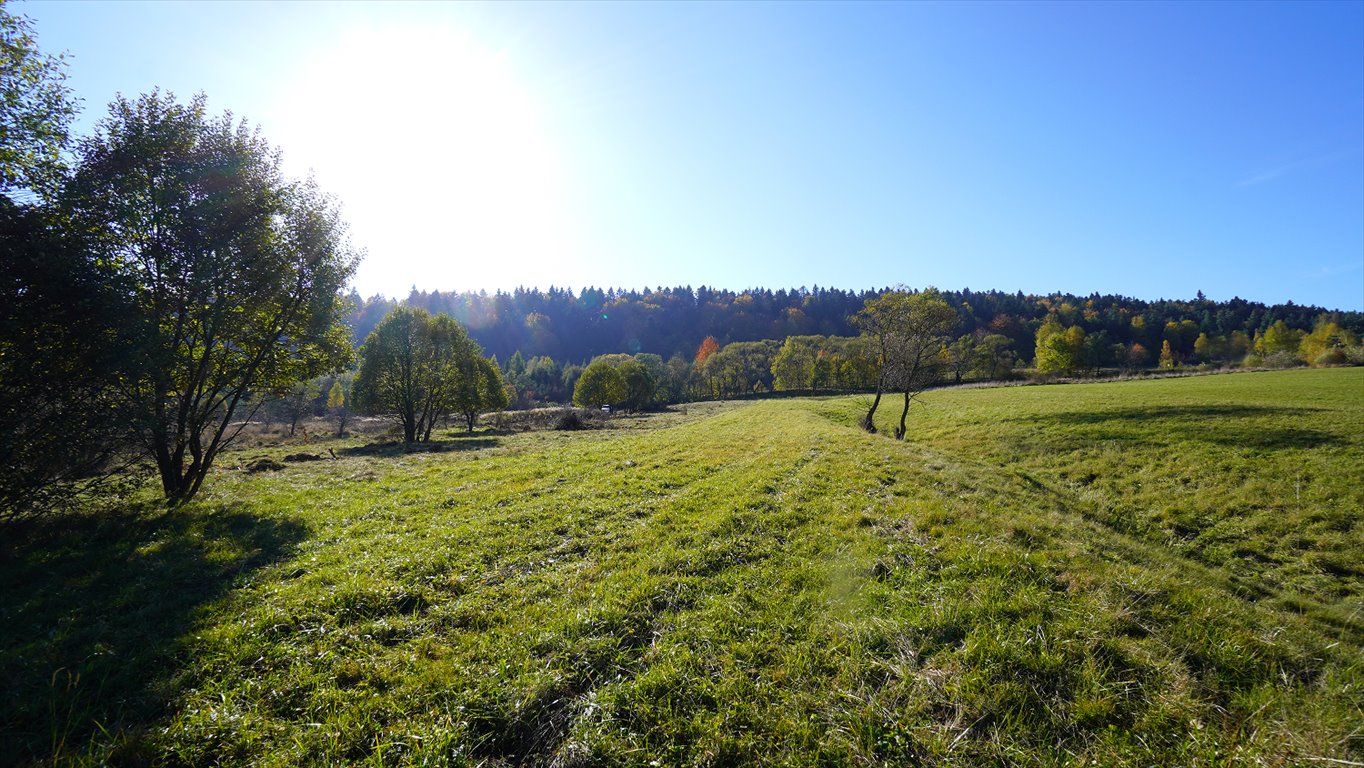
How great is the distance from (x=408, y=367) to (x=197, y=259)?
31.9 meters

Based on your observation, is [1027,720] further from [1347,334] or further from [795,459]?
[1347,334]

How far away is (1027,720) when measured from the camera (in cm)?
469

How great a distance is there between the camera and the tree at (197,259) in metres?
12.4

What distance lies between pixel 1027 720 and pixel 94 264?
66.9 ft

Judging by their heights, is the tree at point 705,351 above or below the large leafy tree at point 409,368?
above

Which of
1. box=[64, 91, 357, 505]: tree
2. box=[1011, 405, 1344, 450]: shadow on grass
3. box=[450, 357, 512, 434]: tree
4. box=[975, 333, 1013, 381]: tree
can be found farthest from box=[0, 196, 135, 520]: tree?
box=[975, 333, 1013, 381]: tree

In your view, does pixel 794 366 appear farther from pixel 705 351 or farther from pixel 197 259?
pixel 197 259

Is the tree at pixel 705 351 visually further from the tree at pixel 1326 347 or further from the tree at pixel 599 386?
Result: the tree at pixel 1326 347

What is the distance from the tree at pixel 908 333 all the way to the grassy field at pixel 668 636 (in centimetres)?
1786

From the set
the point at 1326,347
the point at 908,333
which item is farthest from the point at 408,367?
the point at 1326,347

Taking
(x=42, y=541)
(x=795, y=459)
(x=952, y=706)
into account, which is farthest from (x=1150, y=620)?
(x=42, y=541)

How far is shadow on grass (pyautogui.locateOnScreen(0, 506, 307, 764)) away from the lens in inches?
180

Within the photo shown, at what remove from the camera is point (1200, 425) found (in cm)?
2666

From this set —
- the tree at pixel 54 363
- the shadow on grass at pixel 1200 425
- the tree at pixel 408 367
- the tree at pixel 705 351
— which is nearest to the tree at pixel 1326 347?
the shadow on grass at pixel 1200 425
